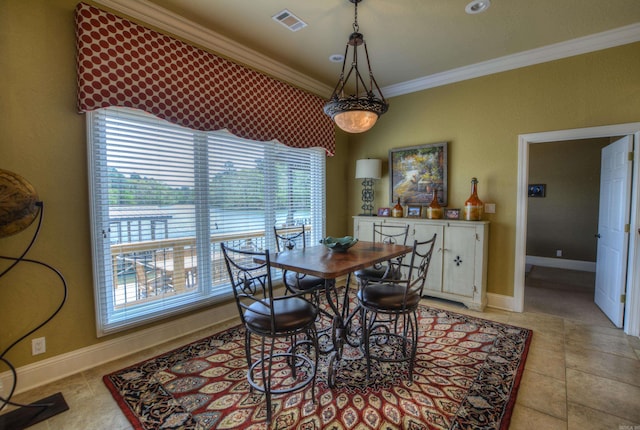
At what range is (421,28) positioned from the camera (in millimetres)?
2822

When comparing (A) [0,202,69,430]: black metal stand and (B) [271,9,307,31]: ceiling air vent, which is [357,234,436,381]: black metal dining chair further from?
(B) [271,9,307,31]: ceiling air vent

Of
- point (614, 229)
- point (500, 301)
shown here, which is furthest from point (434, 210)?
point (614, 229)

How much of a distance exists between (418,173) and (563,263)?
4.03 meters

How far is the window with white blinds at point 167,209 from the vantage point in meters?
2.38

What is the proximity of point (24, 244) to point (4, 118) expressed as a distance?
861 mm

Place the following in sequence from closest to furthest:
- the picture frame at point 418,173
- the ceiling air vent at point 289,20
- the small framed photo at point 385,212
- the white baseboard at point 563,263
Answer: the ceiling air vent at point 289,20, the picture frame at point 418,173, the small framed photo at point 385,212, the white baseboard at point 563,263

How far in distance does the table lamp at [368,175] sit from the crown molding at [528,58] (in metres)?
1.08

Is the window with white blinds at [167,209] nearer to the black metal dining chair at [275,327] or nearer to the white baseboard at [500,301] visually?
the black metal dining chair at [275,327]

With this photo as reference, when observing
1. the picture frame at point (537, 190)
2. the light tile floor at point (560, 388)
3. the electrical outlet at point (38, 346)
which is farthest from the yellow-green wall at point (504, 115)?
the electrical outlet at point (38, 346)

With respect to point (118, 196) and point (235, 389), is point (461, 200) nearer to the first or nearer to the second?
point (235, 389)

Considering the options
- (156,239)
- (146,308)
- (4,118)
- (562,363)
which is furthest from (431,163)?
(4,118)

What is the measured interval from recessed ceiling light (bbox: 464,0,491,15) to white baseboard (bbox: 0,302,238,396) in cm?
370

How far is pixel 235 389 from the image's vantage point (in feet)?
6.75

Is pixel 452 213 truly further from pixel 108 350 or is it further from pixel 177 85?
pixel 108 350
